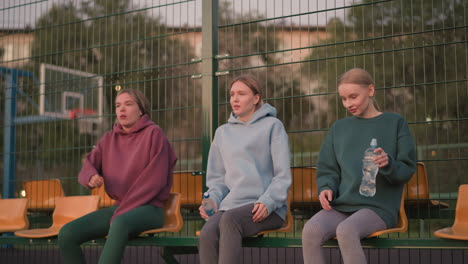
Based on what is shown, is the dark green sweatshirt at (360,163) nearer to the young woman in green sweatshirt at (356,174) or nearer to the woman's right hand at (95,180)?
the young woman in green sweatshirt at (356,174)

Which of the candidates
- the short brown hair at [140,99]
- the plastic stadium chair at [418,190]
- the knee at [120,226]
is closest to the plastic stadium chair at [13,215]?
the short brown hair at [140,99]

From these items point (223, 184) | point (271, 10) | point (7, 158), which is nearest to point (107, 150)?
point (223, 184)

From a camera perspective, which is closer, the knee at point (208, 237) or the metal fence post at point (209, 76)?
the knee at point (208, 237)

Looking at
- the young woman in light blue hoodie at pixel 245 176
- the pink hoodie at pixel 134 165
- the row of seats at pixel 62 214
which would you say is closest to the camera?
the young woman in light blue hoodie at pixel 245 176

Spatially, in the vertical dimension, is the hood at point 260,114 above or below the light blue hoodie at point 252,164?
above

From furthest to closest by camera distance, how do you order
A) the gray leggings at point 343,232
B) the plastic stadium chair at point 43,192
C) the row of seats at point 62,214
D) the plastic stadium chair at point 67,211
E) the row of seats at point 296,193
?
the plastic stadium chair at point 43,192 < the plastic stadium chair at point 67,211 < the row of seats at point 62,214 < the row of seats at point 296,193 < the gray leggings at point 343,232

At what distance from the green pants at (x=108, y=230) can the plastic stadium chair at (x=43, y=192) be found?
2126 mm

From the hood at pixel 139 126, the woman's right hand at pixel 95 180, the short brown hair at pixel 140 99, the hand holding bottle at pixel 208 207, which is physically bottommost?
the hand holding bottle at pixel 208 207

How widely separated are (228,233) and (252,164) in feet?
1.73

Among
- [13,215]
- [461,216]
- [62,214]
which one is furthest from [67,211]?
[461,216]

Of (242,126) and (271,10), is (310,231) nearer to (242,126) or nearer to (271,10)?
(242,126)

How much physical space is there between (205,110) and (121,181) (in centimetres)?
83

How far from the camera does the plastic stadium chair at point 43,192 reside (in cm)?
611

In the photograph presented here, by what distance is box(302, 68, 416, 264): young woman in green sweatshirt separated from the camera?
3.20 m
